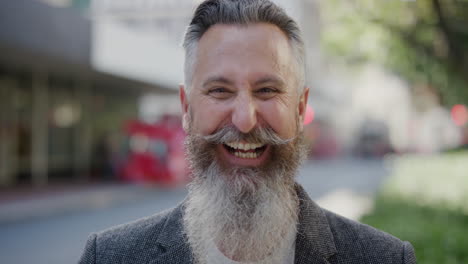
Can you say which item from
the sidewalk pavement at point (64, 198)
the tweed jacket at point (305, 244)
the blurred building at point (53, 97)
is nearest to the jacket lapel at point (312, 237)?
the tweed jacket at point (305, 244)

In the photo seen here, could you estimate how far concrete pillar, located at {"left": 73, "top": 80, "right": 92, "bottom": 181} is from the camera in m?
20.5

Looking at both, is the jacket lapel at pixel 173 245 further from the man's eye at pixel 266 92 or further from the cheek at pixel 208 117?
the man's eye at pixel 266 92

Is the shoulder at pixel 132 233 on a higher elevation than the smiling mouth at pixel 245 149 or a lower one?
lower

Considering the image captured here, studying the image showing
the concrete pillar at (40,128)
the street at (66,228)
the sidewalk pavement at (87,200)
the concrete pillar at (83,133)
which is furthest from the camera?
the concrete pillar at (83,133)

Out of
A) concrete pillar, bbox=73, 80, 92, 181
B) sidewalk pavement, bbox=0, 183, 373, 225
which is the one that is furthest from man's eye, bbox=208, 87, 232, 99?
concrete pillar, bbox=73, 80, 92, 181

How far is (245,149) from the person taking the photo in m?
1.82

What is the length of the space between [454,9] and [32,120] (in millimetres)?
14533

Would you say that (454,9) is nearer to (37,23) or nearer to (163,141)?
(37,23)

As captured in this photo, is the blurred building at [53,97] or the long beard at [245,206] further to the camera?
the blurred building at [53,97]

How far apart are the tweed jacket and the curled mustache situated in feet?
1.10

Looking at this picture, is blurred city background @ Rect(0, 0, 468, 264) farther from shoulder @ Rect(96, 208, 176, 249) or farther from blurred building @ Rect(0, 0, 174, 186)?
shoulder @ Rect(96, 208, 176, 249)

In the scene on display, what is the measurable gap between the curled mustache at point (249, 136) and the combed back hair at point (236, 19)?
245 mm

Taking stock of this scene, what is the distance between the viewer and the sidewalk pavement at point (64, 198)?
11.6 m

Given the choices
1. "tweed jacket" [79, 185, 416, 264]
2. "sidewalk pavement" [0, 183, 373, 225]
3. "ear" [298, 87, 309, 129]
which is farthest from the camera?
"sidewalk pavement" [0, 183, 373, 225]
